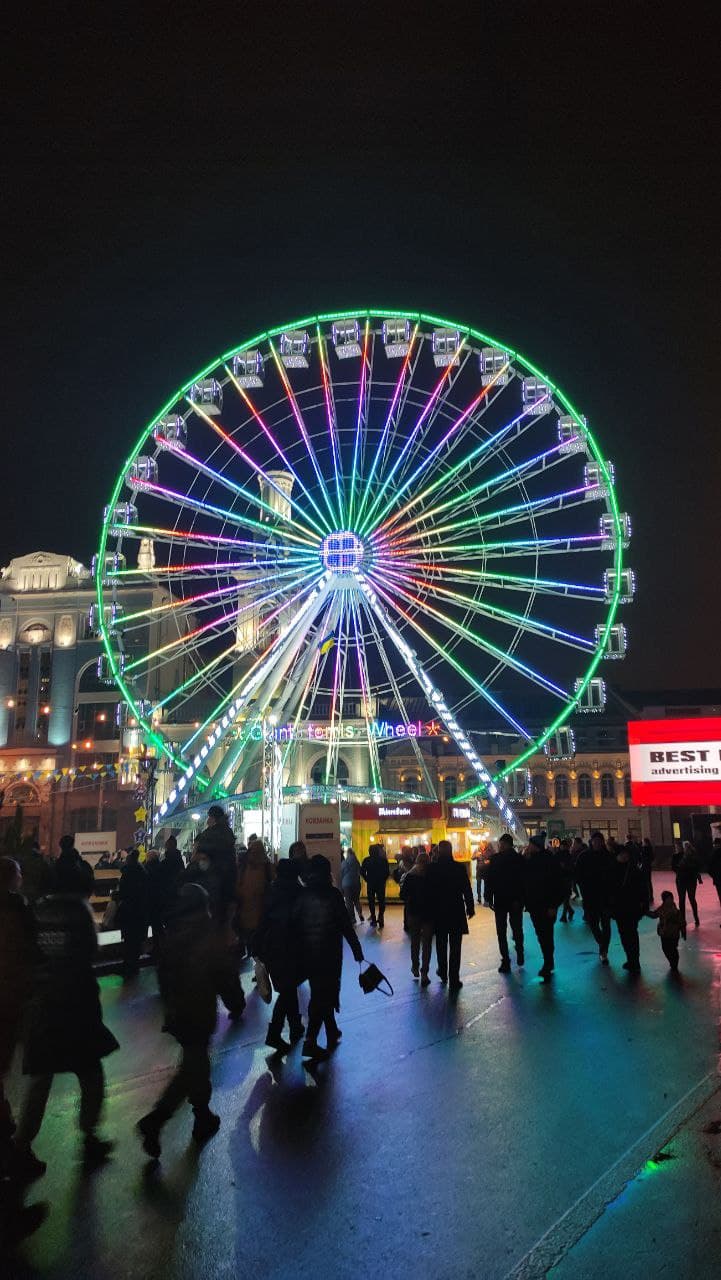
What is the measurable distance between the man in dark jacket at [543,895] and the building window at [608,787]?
6313cm

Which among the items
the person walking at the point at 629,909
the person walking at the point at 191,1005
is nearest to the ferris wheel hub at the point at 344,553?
the person walking at the point at 629,909

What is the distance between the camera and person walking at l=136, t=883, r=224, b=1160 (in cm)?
624

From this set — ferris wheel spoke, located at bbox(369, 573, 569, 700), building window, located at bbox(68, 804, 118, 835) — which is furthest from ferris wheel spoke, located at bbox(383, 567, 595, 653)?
building window, located at bbox(68, 804, 118, 835)

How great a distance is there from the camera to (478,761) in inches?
1219

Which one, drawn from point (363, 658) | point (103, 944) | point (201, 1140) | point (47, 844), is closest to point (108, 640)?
point (363, 658)

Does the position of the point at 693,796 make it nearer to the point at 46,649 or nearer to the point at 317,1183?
the point at 317,1183

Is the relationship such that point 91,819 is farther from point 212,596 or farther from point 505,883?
point 505,883

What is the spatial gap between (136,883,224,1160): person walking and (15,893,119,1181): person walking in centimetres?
38

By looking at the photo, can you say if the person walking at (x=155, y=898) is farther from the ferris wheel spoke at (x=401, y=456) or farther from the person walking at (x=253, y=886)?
the ferris wheel spoke at (x=401, y=456)

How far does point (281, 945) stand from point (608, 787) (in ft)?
226

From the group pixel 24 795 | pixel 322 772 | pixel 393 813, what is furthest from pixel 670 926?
pixel 322 772

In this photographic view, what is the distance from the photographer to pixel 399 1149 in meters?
5.94

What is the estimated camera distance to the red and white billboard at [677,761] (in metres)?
39.0

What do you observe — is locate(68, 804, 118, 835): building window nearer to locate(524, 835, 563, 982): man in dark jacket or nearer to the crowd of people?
the crowd of people
